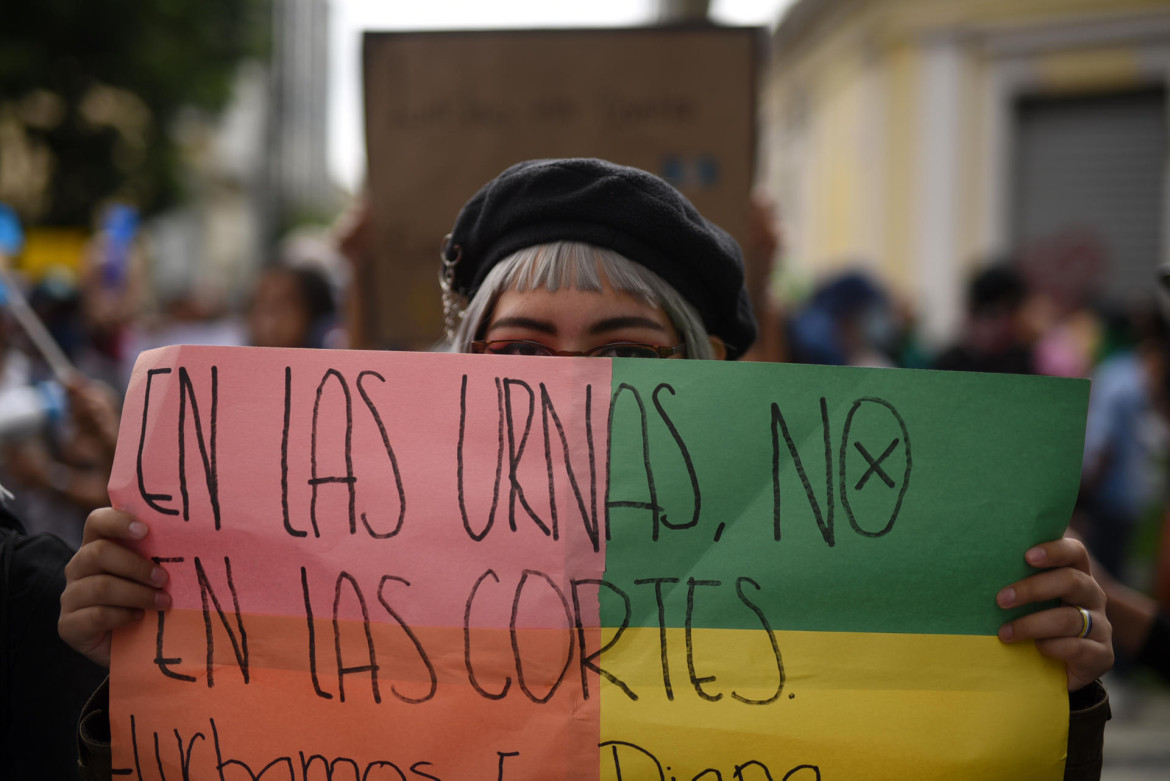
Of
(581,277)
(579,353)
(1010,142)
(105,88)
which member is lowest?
(579,353)

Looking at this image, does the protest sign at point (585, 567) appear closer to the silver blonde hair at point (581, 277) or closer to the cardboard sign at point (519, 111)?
the silver blonde hair at point (581, 277)

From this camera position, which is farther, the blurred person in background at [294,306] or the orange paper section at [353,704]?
the blurred person in background at [294,306]

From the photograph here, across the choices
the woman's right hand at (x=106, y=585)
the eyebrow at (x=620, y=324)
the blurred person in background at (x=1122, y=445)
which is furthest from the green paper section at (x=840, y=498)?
the blurred person in background at (x=1122, y=445)

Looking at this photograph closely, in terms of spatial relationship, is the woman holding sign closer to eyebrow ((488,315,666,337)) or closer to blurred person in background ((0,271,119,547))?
eyebrow ((488,315,666,337))

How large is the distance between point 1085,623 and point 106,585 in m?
1.17

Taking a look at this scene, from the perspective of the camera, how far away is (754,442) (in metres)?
1.20

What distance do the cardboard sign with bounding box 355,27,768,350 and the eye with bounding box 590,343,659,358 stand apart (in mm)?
1209

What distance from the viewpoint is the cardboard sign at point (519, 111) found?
2527 millimetres

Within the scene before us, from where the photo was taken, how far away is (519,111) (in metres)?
2.59

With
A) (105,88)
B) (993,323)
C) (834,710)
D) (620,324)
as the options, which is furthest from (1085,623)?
(105,88)

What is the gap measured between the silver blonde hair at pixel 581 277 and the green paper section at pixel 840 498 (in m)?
0.26

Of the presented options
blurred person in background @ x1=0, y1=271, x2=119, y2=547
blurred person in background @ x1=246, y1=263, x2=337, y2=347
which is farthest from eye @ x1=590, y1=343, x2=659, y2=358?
blurred person in background @ x1=246, y1=263, x2=337, y2=347

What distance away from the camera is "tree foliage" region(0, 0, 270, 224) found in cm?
1462

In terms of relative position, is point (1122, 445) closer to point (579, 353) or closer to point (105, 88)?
point (579, 353)
